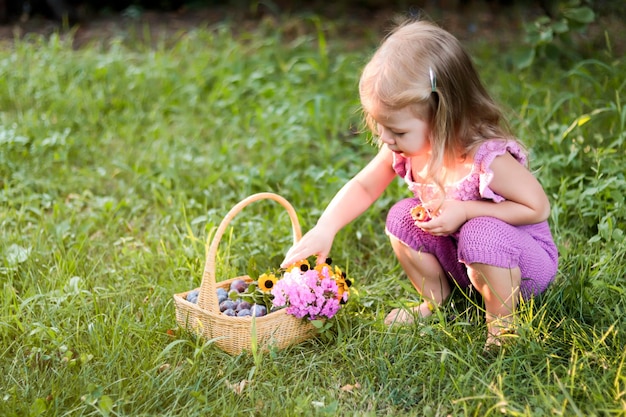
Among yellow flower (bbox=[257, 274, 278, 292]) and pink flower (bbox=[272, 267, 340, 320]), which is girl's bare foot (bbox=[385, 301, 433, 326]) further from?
yellow flower (bbox=[257, 274, 278, 292])

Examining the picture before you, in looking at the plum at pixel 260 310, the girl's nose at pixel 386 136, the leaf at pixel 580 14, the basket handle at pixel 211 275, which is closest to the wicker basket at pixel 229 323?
the basket handle at pixel 211 275

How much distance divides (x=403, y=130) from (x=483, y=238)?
1.27 ft

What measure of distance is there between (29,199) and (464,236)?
202cm

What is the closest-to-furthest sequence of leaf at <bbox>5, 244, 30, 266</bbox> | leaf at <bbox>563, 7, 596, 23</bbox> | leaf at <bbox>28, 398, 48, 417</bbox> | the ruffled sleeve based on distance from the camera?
leaf at <bbox>28, 398, 48, 417</bbox> → the ruffled sleeve → leaf at <bbox>5, 244, 30, 266</bbox> → leaf at <bbox>563, 7, 596, 23</bbox>

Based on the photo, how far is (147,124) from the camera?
4230 millimetres

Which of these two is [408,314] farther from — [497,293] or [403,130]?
[403,130]

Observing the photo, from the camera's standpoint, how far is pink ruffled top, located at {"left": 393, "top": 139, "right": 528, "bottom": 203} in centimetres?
222

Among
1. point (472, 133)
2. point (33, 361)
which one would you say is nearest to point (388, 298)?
point (472, 133)

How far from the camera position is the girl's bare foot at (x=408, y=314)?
7.75 feet

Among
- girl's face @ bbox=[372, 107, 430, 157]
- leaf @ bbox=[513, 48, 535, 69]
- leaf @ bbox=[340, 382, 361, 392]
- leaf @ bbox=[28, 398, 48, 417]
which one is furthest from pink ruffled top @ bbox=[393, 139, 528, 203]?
leaf @ bbox=[513, 48, 535, 69]

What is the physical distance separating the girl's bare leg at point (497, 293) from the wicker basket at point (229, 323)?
0.55m

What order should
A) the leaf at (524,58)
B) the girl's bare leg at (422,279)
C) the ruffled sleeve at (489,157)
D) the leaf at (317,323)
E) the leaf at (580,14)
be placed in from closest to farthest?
the ruffled sleeve at (489,157)
the leaf at (317,323)
the girl's bare leg at (422,279)
the leaf at (580,14)
the leaf at (524,58)

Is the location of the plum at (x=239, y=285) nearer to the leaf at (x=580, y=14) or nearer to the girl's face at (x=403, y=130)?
the girl's face at (x=403, y=130)

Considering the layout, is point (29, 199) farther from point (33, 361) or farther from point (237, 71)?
point (237, 71)
